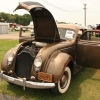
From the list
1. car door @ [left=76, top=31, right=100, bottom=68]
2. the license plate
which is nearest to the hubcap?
the license plate

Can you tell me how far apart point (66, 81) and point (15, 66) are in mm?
1322

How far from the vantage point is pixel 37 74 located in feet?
12.5

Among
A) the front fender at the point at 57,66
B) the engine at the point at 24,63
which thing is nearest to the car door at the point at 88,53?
the front fender at the point at 57,66

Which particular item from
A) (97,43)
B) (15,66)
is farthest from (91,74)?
(15,66)

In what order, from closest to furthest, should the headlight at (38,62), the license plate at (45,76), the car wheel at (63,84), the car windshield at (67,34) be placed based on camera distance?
the license plate at (45,76) → the headlight at (38,62) → the car wheel at (63,84) → the car windshield at (67,34)

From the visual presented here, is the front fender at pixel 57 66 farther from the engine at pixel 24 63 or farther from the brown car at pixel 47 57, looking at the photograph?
the engine at pixel 24 63

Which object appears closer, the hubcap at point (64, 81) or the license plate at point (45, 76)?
the license plate at point (45, 76)

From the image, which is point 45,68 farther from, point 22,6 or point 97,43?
point 97,43

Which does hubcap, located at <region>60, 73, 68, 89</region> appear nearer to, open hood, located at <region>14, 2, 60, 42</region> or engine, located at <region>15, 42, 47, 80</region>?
engine, located at <region>15, 42, 47, 80</region>

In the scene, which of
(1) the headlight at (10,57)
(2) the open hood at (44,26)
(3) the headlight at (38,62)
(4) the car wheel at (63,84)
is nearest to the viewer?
(3) the headlight at (38,62)

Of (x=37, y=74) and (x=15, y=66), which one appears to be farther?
(x=15, y=66)

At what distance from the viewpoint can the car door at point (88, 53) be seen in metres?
4.94

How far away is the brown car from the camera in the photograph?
3.79 meters

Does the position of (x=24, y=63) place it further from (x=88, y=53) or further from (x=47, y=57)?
(x=88, y=53)
